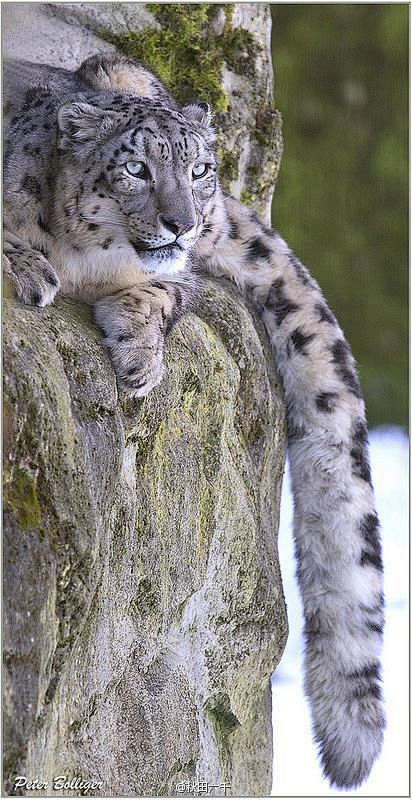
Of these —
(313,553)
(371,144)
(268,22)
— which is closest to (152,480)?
(313,553)

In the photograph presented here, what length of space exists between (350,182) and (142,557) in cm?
344

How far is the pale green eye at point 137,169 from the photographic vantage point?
225cm

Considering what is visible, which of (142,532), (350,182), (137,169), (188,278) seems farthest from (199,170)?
(350,182)

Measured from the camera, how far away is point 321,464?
9.98 ft

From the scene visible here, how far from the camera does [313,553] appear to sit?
3.01 metres

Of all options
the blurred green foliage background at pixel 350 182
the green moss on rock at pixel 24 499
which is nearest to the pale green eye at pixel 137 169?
the green moss on rock at pixel 24 499

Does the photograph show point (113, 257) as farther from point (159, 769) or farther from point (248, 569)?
point (159, 769)

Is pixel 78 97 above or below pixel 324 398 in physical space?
above

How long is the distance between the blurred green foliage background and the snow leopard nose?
287cm

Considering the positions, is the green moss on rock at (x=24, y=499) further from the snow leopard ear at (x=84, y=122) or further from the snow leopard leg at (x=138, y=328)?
the snow leopard ear at (x=84, y=122)

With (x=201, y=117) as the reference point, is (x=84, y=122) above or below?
below

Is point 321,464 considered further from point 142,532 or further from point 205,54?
point 205,54

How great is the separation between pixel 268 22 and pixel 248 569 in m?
1.88

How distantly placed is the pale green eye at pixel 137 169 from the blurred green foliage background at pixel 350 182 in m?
2.77
